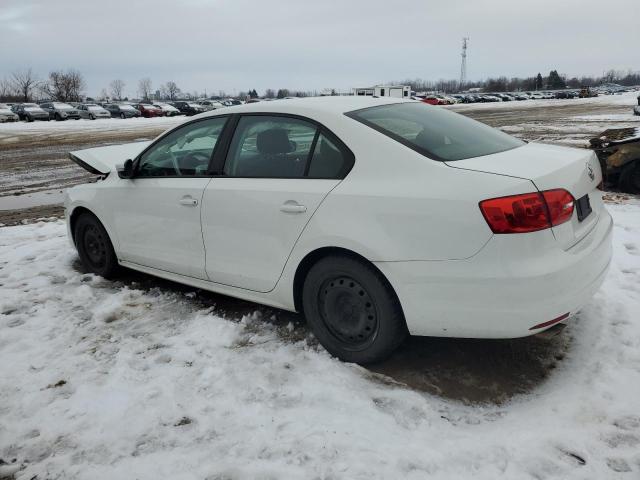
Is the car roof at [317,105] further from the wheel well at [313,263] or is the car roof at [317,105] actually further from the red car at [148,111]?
the red car at [148,111]

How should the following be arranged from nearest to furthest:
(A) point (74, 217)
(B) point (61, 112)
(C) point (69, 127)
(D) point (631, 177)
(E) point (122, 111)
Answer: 1. (A) point (74, 217)
2. (D) point (631, 177)
3. (C) point (69, 127)
4. (B) point (61, 112)
5. (E) point (122, 111)

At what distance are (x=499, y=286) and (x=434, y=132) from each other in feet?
3.95

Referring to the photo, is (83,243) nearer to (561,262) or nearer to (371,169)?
(371,169)

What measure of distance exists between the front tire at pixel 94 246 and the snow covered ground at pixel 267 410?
2.84ft

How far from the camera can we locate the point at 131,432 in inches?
110

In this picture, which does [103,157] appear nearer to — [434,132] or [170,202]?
[170,202]

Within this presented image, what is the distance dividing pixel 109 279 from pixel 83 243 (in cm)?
48

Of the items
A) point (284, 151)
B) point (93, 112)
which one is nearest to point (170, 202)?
point (284, 151)

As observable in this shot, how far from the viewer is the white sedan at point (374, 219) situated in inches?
108

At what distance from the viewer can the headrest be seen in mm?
3689

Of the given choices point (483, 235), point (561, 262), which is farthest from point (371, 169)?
point (561, 262)

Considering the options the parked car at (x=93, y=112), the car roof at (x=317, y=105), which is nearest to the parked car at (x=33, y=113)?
the parked car at (x=93, y=112)

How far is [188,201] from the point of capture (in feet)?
13.2

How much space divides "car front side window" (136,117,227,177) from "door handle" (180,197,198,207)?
0.68ft
